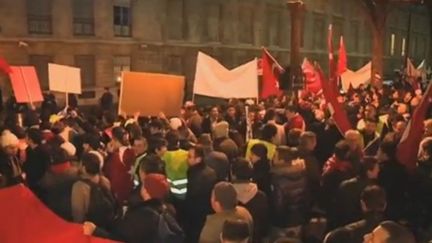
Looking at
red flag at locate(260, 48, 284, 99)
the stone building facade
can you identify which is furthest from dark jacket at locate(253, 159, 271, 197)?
the stone building facade

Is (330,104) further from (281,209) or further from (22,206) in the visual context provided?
(22,206)

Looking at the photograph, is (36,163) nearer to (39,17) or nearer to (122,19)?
(39,17)

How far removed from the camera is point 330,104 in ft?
31.3

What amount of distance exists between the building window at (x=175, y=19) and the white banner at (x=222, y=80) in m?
21.1

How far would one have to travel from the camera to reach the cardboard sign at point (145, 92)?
1095 centimetres

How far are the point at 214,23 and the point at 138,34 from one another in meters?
5.53

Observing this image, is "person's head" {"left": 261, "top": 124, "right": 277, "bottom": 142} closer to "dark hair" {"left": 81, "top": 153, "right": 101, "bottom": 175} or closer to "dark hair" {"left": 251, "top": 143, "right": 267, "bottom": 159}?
"dark hair" {"left": 251, "top": 143, "right": 267, "bottom": 159}

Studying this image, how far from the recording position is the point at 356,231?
5102 mm

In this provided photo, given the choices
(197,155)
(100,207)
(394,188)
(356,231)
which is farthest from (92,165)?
(394,188)

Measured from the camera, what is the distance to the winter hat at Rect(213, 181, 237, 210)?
5.34 metres

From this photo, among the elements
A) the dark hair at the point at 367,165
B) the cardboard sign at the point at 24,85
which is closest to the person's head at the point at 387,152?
the dark hair at the point at 367,165

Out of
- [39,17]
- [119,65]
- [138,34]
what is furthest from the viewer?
[138,34]

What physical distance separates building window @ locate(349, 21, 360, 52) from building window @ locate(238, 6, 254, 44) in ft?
50.0

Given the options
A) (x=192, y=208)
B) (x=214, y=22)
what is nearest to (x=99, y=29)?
(x=214, y=22)
